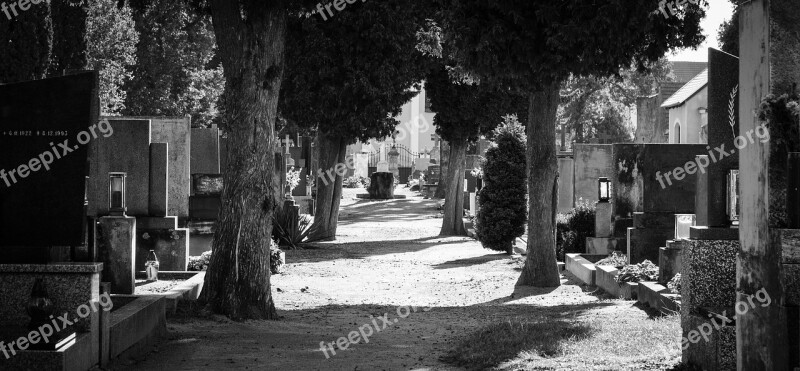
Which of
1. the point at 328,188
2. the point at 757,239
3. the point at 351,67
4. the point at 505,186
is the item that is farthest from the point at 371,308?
the point at 328,188

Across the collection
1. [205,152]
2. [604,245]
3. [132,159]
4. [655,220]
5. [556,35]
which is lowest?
[604,245]

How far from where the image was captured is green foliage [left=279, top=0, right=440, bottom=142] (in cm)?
2202

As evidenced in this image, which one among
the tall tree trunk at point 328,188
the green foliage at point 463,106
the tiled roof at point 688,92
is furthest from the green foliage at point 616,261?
the tiled roof at point 688,92

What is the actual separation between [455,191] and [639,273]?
50.9 feet

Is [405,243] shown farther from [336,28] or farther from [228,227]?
[228,227]

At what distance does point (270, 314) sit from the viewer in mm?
11141

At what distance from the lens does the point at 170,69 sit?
39.9 metres

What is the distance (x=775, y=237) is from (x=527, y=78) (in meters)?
7.28

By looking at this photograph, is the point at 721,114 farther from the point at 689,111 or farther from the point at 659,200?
the point at 689,111

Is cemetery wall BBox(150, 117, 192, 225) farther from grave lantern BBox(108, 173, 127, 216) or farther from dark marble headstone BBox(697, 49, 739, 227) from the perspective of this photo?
dark marble headstone BBox(697, 49, 739, 227)

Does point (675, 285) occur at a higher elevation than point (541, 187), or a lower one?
lower

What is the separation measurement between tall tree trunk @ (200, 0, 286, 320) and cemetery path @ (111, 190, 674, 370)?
0.44 meters

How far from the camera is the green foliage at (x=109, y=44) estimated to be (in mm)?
26328

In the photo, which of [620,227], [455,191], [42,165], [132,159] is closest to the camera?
[42,165]
